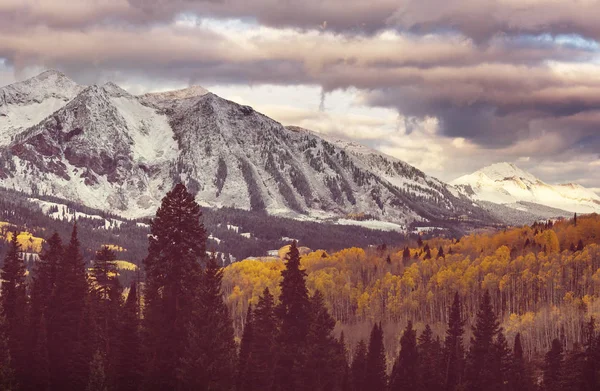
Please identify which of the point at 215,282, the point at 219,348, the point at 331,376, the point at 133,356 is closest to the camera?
the point at 219,348

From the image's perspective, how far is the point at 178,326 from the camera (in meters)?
65.4

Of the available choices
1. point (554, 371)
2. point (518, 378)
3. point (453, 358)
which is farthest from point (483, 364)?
point (554, 371)

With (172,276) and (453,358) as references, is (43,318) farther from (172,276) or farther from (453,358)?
(453,358)

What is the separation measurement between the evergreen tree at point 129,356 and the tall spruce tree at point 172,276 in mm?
4132

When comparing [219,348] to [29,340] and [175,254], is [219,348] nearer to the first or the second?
[175,254]

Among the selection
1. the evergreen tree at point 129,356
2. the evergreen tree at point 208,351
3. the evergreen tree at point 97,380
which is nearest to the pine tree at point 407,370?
the evergreen tree at point 129,356

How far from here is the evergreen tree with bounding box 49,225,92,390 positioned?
7781 cm

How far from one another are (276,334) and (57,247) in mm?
28434

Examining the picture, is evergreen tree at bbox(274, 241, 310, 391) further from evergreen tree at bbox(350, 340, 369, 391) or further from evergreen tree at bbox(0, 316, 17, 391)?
evergreen tree at bbox(350, 340, 369, 391)

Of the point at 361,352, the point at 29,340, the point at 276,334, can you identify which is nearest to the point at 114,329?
the point at 29,340

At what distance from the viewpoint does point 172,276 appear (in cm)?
6631

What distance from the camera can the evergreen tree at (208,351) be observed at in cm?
6053

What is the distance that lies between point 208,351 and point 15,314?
36892mm

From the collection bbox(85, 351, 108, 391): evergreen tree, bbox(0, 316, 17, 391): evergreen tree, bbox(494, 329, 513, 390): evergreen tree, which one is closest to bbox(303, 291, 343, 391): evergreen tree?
bbox(85, 351, 108, 391): evergreen tree
